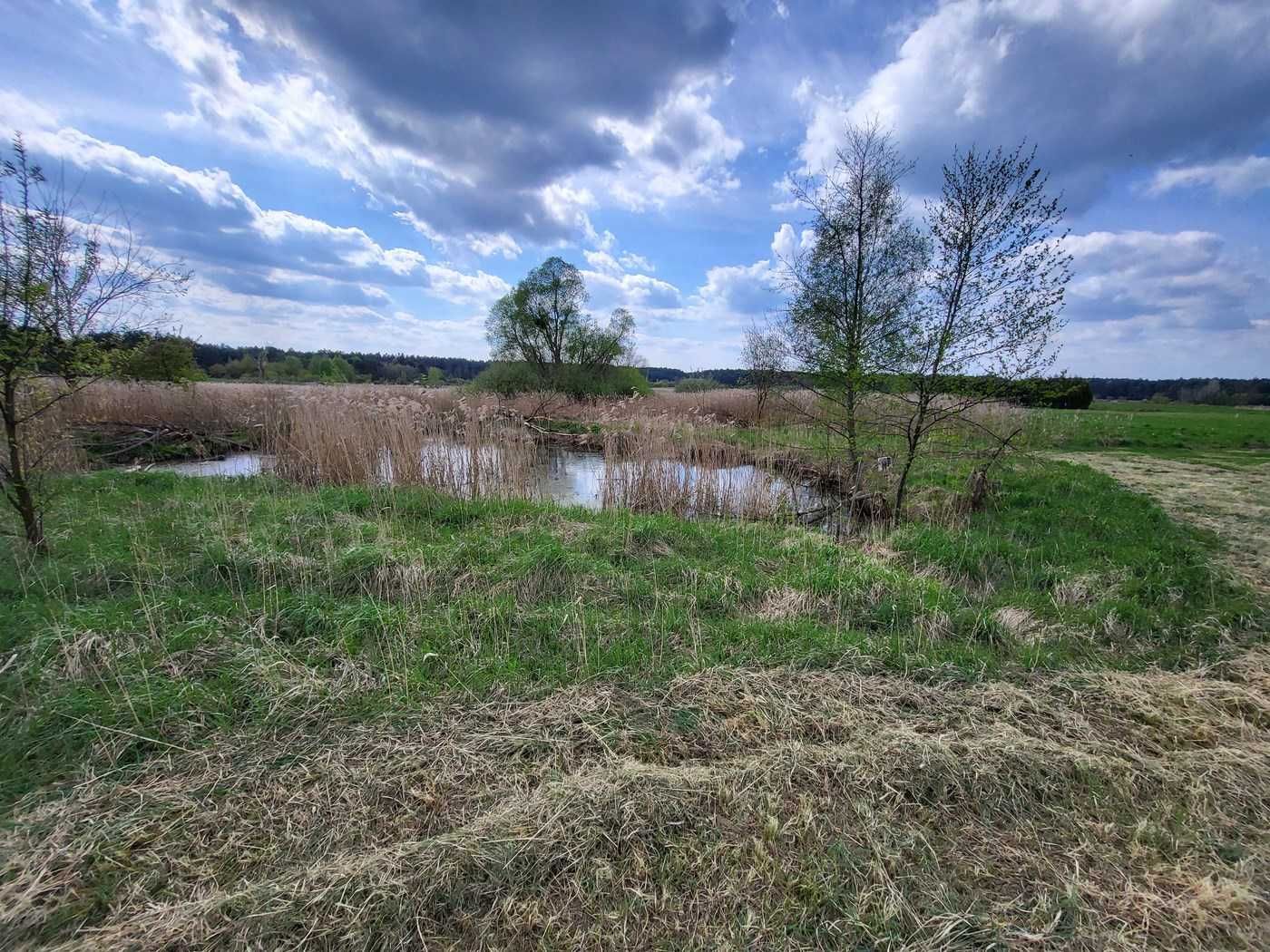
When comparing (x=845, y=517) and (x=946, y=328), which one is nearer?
(x=946, y=328)

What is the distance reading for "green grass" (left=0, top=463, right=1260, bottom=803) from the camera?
9.84 ft

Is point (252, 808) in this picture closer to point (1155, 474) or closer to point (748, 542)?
point (748, 542)

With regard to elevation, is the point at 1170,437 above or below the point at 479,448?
above

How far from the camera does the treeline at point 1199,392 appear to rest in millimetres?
34312

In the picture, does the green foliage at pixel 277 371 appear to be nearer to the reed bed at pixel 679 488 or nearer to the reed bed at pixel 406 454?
the reed bed at pixel 406 454

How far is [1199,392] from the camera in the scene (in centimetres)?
3944

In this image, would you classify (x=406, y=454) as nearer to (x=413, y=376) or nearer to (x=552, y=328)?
(x=552, y=328)

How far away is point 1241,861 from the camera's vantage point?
2145 mm

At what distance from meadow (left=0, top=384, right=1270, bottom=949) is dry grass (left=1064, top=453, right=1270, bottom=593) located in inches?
6.7

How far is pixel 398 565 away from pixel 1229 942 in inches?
218

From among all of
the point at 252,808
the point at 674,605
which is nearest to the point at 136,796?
the point at 252,808

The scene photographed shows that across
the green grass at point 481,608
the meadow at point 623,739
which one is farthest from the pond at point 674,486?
the meadow at point 623,739

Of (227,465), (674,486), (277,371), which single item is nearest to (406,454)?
(674,486)

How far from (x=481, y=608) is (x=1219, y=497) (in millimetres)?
11210
